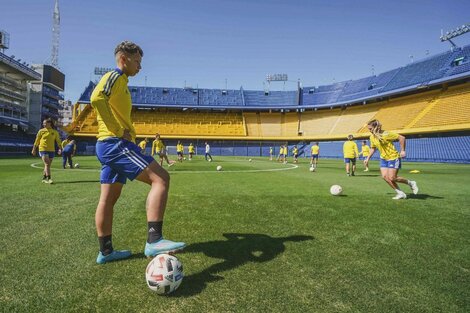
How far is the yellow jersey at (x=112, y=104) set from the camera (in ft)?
11.5

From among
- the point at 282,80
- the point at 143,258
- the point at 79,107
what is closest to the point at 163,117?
the point at 79,107

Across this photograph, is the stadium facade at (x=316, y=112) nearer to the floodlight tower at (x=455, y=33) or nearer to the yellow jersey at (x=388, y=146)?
the floodlight tower at (x=455, y=33)

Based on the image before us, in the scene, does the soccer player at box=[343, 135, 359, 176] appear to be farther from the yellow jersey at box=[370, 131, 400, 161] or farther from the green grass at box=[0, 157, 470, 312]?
the green grass at box=[0, 157, 470, 312]

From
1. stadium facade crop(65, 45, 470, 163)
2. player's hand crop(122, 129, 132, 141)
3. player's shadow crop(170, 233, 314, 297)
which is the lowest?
player's shadow crop(170, 233, 314, 297)

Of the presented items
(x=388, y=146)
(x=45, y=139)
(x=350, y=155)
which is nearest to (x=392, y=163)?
(x=388, y=146)

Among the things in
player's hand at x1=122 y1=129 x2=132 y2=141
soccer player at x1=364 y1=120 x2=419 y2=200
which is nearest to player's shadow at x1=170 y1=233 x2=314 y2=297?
player's hand at x1=122 y1=129 x2=132 y2=141

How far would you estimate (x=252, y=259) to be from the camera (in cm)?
379

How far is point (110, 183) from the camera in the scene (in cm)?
379

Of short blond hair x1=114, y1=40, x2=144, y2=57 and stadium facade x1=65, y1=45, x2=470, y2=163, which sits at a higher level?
stadium facade x1=65, y1=45, x2=470, y2=163

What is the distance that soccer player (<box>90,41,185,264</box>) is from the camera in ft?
11.4

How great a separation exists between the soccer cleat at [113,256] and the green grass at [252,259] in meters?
0.10

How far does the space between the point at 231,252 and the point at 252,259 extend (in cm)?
34

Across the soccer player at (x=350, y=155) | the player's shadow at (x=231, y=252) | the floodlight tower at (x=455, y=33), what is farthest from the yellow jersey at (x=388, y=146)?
the floodlight tower at (x=455, y=33)

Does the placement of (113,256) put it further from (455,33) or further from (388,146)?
(455,33)
